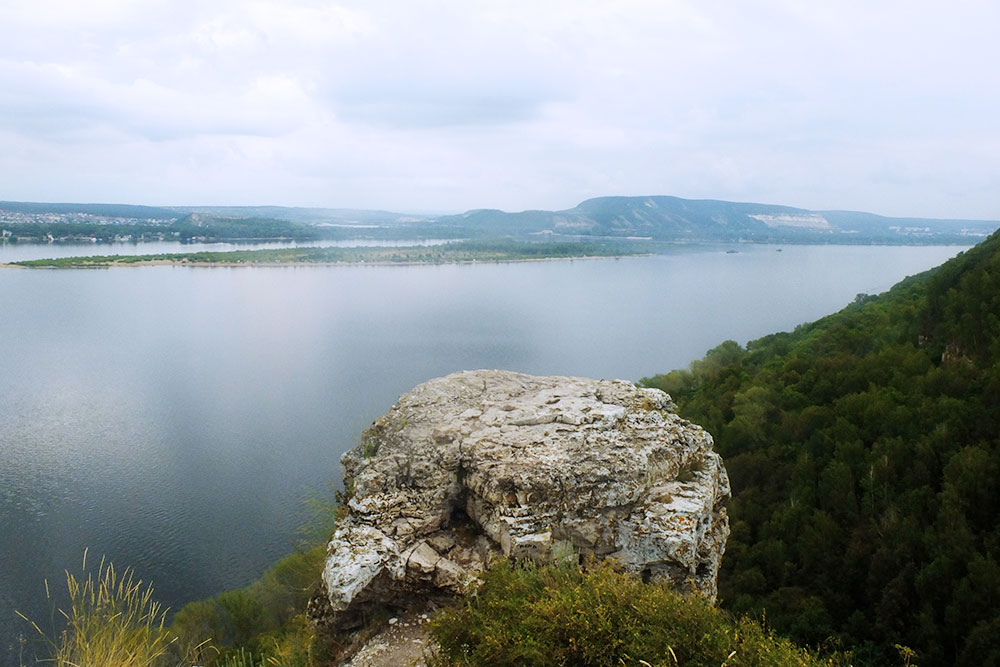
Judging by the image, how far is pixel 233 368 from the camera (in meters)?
31.5

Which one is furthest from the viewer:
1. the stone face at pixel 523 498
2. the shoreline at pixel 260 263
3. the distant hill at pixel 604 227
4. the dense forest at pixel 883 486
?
the distant hill at pixel 604 227

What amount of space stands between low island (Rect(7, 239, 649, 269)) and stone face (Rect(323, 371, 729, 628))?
262 feet

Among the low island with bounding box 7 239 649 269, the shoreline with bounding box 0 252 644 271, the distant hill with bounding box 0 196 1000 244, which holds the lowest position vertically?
the shoreline with bounding box 0 252 644 271

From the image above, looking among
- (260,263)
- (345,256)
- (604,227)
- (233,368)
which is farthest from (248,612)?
(604,227)

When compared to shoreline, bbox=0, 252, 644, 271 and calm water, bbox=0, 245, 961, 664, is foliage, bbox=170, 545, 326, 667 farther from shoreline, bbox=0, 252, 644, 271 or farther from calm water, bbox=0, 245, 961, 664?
shoreline, bbox=0, 252, 644, 271

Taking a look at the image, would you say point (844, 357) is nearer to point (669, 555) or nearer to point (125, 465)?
point (669, 555)

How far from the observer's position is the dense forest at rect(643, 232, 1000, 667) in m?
11.3

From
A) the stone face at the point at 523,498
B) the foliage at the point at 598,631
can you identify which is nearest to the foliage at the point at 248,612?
the stone face at the point at 523,498

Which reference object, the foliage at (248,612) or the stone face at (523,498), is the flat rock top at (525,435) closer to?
the stone face at (523,498)

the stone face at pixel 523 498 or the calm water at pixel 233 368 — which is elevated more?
the stone face at pixel 523 498

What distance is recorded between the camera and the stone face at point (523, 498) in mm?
4785

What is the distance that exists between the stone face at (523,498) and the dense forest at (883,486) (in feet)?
13.1

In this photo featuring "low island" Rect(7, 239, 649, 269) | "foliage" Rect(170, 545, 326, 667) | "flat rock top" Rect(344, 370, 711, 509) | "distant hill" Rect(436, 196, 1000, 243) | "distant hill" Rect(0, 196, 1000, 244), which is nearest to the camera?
"flat rock top" Rect(344, 370, 711, 509)

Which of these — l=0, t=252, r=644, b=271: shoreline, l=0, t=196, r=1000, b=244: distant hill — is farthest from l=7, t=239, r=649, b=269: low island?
l=0, t=196, r=1000, b=244: distant hill
